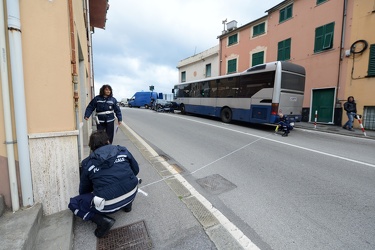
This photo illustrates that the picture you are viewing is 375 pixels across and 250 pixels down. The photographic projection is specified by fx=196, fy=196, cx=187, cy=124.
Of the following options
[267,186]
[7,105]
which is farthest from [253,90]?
[7,105]

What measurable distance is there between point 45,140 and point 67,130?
256 millimetres

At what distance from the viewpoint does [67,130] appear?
2500 millimetres

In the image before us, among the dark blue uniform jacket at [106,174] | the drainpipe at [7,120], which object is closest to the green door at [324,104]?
the dark blue uniform jacket at [106,174]

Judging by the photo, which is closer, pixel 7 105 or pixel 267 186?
pixel 7 105

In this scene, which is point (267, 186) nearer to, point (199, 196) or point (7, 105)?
point (199, 196)

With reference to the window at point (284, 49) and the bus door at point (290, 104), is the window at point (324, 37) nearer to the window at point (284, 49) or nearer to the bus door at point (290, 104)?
the window at point (284, 49)

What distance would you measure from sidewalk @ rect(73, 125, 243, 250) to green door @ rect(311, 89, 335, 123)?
483 inches

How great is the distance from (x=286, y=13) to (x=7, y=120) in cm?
1735

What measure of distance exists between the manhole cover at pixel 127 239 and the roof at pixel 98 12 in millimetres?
10436

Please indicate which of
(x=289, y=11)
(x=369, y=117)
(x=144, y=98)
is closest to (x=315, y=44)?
(x=289, y=11)

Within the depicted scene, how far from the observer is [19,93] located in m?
2.13

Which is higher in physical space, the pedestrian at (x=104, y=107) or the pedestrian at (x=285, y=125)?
the pedestrian at (x=104, y=107)

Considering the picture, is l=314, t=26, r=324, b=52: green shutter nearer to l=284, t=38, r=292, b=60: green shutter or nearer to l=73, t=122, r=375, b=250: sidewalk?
l=284, t=38, r=292, b=60: green shutter

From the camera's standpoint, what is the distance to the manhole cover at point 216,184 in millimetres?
3432
